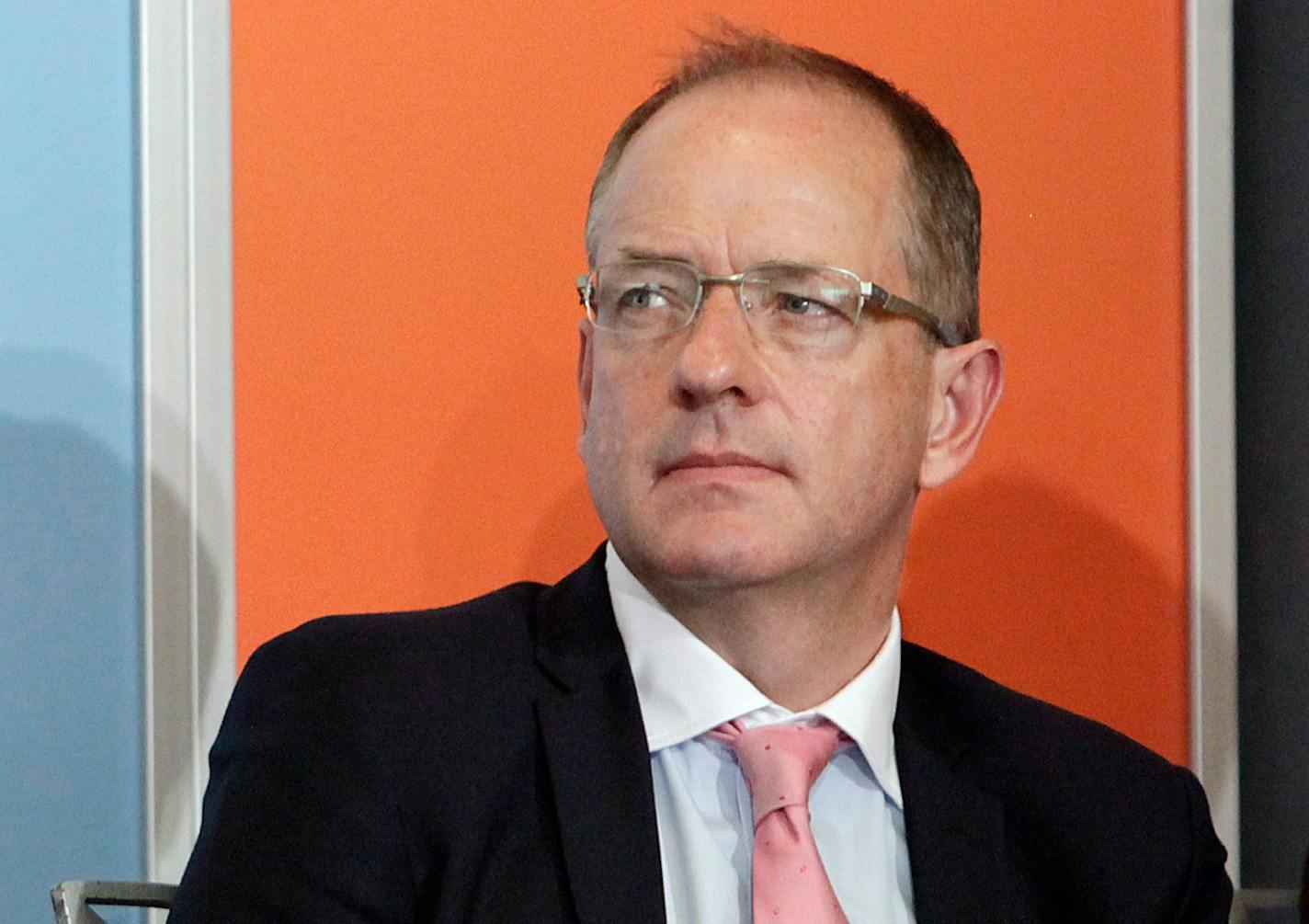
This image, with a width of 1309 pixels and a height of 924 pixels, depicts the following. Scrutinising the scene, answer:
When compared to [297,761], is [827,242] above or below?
above

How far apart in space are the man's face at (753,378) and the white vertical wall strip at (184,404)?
52 centimetres

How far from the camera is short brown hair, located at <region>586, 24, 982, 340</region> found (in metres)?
1.58

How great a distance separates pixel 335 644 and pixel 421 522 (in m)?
0.54

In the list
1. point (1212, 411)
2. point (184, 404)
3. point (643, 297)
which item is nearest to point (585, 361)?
point (643, 297)

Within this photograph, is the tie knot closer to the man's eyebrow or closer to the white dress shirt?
the white dress shirt

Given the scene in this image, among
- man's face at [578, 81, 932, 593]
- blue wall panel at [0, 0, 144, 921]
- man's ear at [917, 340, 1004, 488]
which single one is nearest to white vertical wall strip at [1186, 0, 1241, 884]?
man's ear at [917, 340, 1004, 488]

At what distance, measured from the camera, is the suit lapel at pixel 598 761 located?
1.34 meters

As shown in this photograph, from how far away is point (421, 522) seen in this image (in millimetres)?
1975

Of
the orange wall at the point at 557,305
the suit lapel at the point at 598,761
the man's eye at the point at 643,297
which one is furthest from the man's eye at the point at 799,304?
the orange wall at the point at 557,305

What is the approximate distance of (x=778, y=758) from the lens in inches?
56.4

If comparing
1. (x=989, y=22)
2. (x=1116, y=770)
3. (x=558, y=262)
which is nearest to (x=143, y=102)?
(x=558, y=262)

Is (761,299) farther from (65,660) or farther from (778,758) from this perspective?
(65,660)

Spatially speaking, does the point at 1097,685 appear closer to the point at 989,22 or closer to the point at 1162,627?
the point at 1162,627

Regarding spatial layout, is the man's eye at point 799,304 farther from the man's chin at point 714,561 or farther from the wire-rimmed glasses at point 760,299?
the man's chin at point 714,561
